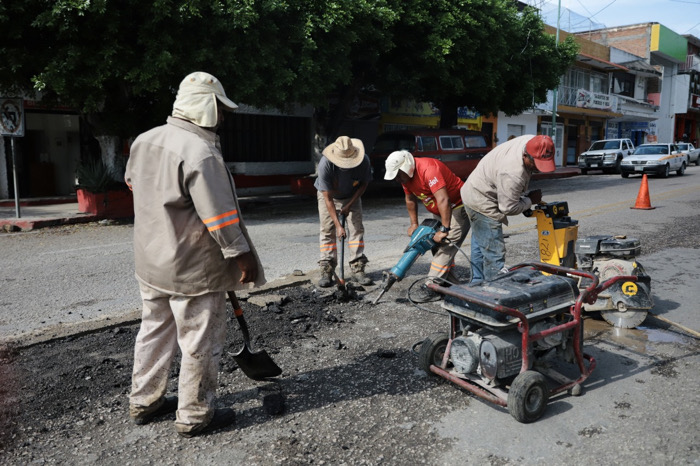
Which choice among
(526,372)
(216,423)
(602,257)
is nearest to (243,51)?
(602,257)

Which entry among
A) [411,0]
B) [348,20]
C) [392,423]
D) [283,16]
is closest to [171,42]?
[283,16]

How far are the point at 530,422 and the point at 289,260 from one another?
4.97 meters

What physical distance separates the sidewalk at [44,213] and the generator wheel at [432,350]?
9.80 m

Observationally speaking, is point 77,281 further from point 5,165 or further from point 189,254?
point 5,165

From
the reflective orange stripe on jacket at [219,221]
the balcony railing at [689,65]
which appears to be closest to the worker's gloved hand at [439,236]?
the reflective orange stripe on jacket at [219,221]

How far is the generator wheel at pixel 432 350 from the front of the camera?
3732 mm

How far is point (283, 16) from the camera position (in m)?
11.9

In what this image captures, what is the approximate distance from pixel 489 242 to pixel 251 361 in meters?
2.45

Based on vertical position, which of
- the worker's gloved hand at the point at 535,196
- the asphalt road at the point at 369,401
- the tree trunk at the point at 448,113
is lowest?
the asphalt road at the point at 369,401

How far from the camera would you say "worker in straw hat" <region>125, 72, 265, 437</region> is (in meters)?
2.86

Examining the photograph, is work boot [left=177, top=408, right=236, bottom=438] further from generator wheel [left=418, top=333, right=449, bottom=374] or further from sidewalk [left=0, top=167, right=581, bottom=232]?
sidewalk [left=0, top=167, right=581, bottom=232]

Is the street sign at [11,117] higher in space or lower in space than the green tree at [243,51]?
lower

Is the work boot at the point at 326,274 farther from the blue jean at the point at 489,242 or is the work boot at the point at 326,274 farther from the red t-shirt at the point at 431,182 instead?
the blue jean at the point at 489,242

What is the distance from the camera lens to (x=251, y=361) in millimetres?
3602
